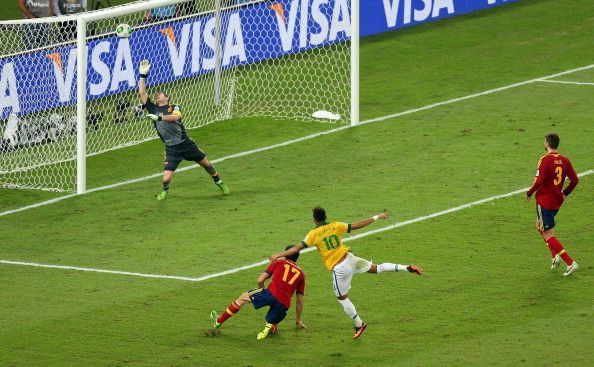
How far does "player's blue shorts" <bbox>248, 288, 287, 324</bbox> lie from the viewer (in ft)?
58.4

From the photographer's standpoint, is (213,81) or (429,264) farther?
(213,81)

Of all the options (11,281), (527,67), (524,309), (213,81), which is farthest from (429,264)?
(527,67)

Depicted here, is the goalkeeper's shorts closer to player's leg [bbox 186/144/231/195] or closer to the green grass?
player's leg [bbox 186/144/231/195]

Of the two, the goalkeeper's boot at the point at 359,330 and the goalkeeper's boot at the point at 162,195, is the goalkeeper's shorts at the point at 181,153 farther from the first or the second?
the goalkeeper's boot at the point at 359,330

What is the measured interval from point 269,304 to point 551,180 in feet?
14.6

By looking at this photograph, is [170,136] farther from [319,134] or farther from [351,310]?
[351,310]

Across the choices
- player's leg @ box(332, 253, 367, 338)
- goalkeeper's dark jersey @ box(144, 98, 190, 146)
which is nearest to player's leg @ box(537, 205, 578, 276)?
player's leg @ box(332, 253, 367, 338)

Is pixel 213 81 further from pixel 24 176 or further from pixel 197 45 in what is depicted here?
pixel 24 176

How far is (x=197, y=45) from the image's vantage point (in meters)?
30.1

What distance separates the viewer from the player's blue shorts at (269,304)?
17.8m

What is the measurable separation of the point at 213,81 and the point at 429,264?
10611mm

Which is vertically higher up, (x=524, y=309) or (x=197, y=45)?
(x=197, y=45)

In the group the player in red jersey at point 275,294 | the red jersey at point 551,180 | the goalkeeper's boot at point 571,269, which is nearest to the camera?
the player in red jersey at point 275,294

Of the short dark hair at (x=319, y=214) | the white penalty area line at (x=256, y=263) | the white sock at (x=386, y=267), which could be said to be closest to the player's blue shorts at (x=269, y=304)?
the short dark hair at (x=319, y=214)
